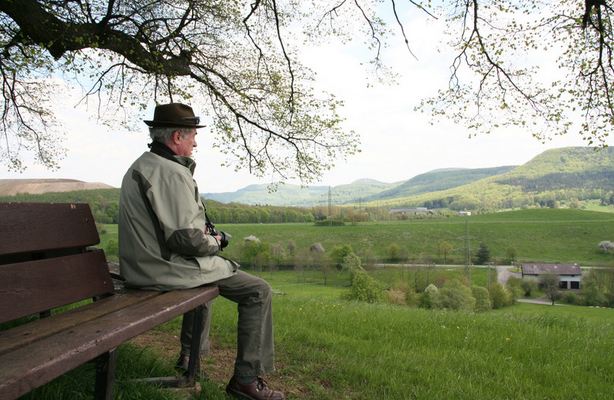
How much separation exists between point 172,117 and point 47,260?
132cm

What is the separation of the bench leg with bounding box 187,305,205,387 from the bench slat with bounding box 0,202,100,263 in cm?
97

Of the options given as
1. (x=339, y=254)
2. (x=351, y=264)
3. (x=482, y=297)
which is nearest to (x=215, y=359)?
(x=482, y=297)

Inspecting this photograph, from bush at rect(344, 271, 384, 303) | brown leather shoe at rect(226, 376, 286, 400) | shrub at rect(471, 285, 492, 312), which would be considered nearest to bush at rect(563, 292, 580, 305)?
shrub at rect(471, 285, 492, 312)

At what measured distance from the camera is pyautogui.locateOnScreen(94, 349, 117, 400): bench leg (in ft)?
6.99

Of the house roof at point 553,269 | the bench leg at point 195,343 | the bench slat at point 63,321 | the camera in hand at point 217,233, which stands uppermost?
the camera in hand at point 217,233

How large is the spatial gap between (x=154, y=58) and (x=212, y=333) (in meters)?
5.43

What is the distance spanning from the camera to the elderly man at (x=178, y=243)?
8.52 feet

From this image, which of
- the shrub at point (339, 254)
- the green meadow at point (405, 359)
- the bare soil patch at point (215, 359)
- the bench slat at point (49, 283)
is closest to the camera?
the bench slat at point (49, 283)

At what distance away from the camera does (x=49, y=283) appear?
2389mm

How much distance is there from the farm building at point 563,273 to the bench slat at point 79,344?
80.6m

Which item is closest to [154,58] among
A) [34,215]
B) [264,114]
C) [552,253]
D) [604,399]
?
[264,114]

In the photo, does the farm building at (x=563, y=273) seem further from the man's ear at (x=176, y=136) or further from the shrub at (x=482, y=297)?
the man's ear at (x=176, y=136)

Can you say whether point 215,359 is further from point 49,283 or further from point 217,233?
point 49,283

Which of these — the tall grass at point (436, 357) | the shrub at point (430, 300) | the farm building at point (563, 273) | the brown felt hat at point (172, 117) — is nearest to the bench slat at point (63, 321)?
the brown felt hat at point (172, 117)
